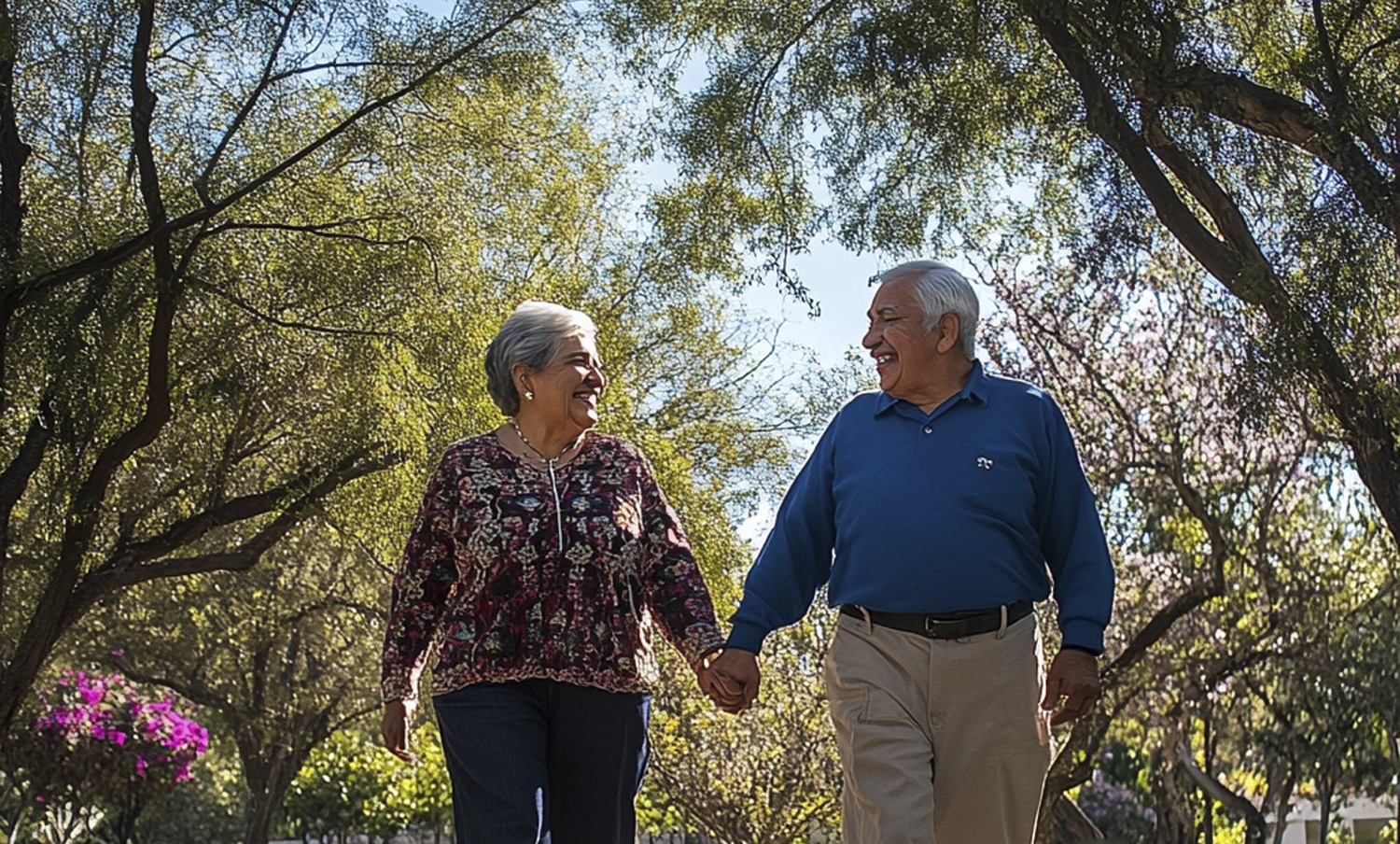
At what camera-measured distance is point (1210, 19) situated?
841 centimetres

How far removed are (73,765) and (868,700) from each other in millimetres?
21614

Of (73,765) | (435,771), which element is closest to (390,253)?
(73,765)

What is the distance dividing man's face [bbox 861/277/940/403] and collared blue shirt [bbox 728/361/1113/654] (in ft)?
0.20

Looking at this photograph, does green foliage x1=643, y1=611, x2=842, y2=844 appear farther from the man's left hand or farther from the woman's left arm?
the man's left hand

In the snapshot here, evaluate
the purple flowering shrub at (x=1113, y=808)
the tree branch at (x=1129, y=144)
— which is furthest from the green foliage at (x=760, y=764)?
the purple flowering shrub at (x=1113, y=808)

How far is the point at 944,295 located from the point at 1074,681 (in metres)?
1.07

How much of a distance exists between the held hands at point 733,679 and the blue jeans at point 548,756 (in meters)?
0.19

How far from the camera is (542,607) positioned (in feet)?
15.3

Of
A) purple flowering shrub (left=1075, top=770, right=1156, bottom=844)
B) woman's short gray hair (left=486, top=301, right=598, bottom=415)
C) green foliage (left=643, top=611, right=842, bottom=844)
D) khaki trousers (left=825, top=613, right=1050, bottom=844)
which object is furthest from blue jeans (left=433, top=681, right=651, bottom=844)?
purple flowering shrub (left=1075, top=770, right=1156, bottom=844)

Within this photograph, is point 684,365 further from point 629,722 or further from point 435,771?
point 435,771

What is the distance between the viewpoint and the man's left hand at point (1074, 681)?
454 centimetres

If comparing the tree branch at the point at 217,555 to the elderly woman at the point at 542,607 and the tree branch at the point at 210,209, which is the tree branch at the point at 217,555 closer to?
the tree branch at the point at 210,209

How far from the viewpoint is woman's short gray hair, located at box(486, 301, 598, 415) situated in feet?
16.4

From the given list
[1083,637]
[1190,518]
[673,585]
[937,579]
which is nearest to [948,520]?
[937,579]
